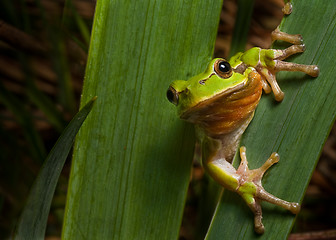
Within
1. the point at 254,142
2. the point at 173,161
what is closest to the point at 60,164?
the point at 173,161

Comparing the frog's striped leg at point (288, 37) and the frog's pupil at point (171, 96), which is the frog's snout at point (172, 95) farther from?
the frog's striped leg at point (288, 37)

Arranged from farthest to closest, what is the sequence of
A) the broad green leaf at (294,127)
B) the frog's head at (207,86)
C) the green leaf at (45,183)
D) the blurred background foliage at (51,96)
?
the blurred background foliage at (51,96) → the frog's head at (207,86) → the broad green leaf at (294,127) → the green leaf at (45,183)

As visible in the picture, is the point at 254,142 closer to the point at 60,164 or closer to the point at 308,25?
the point at 308,25

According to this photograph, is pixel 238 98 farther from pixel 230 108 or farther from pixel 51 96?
pixel 51 96

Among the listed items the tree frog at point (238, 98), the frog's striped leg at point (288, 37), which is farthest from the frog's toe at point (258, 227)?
the frog's striped leg at point (288, 37)

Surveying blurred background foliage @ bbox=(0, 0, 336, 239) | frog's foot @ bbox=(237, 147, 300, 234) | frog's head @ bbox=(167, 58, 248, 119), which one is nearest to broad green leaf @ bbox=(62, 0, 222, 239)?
frog's head @ bbox=(167, 58, 248, 119)

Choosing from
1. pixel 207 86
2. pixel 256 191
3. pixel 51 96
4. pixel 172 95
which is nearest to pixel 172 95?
pixel 172 95
